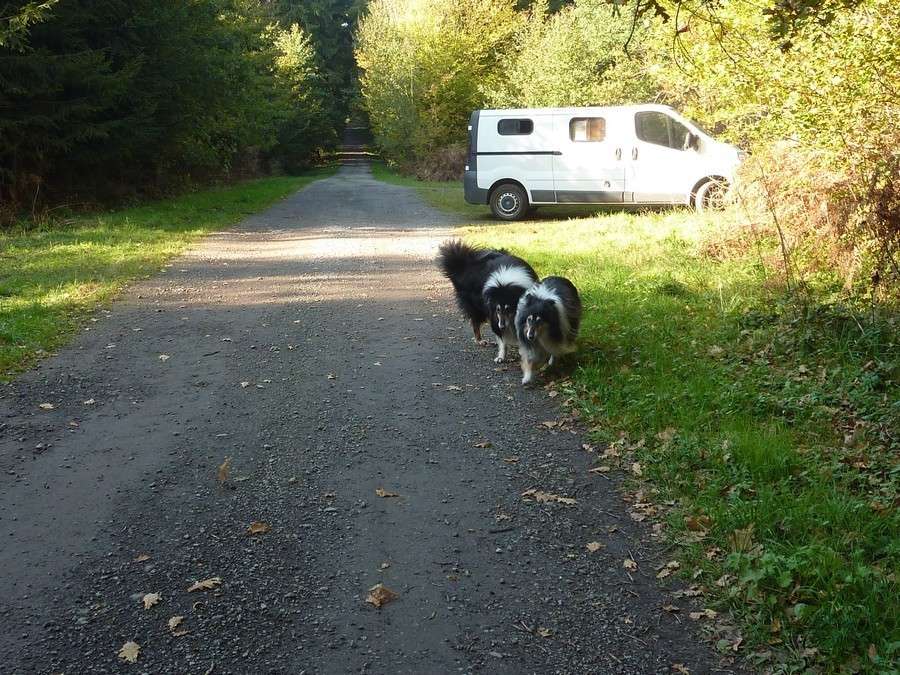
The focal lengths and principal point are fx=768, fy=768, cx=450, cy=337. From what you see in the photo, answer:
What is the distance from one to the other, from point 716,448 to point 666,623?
1.93 metres

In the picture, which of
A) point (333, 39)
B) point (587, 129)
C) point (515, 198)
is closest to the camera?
point (587, 129)

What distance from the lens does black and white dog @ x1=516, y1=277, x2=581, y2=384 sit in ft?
22.6

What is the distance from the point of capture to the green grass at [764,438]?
351cm

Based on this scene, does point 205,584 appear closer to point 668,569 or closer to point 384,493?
point 384,493

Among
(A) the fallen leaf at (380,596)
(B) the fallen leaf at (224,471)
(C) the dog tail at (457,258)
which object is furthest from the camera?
(C) the dog tail at (457,258)

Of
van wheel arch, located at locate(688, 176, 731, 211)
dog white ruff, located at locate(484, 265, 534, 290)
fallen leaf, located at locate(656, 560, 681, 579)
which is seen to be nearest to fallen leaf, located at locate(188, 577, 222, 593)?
fallen leaf, located at locate(656, 560, 681, 579)

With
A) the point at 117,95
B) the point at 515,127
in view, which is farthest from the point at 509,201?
the point at 117,95

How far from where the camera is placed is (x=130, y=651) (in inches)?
131

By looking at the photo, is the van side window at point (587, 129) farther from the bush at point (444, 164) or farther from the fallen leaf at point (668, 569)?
the bush at point (444, 164)

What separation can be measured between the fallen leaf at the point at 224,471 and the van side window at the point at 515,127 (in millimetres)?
14500

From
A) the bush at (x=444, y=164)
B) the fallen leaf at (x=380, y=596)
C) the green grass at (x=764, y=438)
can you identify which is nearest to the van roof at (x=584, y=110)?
the green grass at (x=764, y=438)

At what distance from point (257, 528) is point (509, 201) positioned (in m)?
15.4

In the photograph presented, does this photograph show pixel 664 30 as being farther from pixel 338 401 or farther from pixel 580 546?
pixel 580 546

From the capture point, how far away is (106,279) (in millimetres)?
11453
